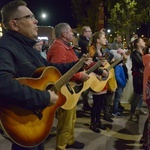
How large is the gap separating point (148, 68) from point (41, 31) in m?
18.7

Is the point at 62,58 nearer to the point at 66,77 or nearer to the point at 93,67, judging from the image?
the point at 93,67

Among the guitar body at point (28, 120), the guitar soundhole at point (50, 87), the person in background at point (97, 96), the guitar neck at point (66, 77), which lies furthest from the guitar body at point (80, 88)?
the guitar body at point (28, 120)

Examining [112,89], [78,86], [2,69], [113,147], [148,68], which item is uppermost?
[2,69]

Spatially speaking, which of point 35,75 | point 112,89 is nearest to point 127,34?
point 112,89

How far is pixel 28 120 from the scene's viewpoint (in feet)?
6.58

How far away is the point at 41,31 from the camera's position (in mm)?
21688

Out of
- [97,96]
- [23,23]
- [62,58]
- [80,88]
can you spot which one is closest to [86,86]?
[80,88]

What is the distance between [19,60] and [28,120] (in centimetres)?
44

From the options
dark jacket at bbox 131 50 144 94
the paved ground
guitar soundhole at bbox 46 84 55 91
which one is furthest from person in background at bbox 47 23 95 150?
dark jacket at bbox 131 50 144 94

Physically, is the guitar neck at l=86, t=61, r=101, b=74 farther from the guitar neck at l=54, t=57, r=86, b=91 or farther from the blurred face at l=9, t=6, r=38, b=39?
the blurred face at l=9, t=6, r=38, b=39

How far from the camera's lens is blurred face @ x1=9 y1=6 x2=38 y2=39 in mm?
2158

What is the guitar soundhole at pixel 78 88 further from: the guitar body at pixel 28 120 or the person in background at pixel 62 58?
the guitar body at pixel 28 120

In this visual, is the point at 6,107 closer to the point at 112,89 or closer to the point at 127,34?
the point at 112,89

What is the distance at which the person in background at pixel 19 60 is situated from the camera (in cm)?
184
